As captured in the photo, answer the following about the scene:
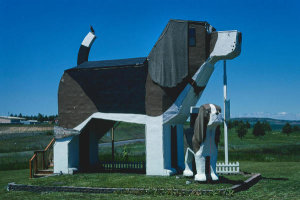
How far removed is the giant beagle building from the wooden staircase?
826mm

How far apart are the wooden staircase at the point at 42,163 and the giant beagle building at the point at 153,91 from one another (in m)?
0.83

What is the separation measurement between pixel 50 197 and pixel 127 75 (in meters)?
6.11

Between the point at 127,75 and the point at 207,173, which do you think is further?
the point at 127,75

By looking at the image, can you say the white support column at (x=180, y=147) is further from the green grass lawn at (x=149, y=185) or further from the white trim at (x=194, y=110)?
the white trim at (x=194, y=110)

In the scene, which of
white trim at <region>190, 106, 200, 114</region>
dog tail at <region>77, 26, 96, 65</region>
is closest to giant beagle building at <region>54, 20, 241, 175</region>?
dog tail at <region>77, 26, 96, 65</region>

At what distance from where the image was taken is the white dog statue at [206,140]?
11.4 m

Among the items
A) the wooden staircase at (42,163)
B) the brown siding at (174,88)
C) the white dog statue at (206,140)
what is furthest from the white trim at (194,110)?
the wooden staircase at (42,163)

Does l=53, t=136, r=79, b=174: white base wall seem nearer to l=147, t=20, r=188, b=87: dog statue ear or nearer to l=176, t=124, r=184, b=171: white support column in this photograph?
l=176, t=124, r=184, b=171: white support column

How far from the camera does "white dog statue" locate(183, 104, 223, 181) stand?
11.4 metres

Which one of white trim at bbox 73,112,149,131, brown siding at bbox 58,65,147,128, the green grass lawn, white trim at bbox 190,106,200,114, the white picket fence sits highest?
brown siding at bbox 58,65,147,128

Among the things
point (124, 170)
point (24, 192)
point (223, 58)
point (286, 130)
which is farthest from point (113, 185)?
point (286, 130)

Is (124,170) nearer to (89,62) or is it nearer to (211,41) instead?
(89,62)

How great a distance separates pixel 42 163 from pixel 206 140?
28.8 feet

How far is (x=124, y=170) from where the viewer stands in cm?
1644
